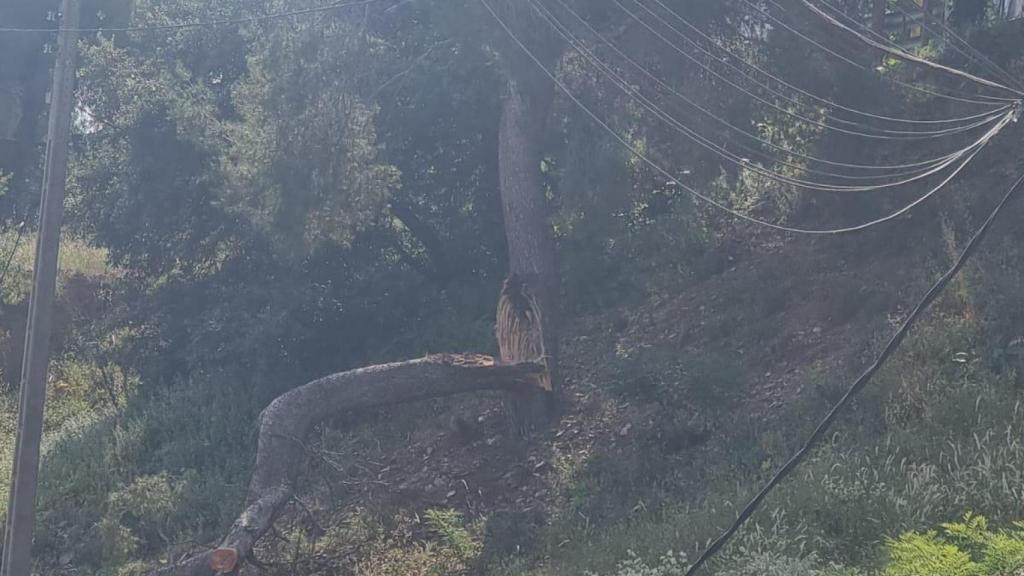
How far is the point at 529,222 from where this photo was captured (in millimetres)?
16469

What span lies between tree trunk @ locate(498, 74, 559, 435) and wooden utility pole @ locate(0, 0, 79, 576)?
5.80m

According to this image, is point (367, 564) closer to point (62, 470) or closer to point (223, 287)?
point (62, 470)

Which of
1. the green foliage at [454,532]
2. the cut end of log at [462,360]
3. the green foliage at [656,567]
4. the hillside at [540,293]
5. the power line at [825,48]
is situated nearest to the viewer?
the green foliage at [656,567]

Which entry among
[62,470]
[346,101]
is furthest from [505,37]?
[62,470]

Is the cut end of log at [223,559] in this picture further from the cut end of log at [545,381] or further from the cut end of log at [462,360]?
the cut end of log at [545,381]

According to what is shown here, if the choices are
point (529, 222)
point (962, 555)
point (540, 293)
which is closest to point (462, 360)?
point (540, 293)

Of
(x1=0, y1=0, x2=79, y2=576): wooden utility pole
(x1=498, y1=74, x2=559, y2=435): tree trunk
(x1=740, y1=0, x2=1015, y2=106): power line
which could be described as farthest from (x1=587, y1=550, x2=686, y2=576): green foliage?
(x1=740, y1=0, x2=1015, y2=106): power line

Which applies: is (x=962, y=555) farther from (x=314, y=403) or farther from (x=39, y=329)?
(x=39, y=329)

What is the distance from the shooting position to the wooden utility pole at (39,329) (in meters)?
11.0

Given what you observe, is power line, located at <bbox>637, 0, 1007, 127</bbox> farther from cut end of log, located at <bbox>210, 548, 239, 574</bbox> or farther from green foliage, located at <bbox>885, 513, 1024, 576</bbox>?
cut end of log, located at <bbox>210, 548, 239, 574</bbox>

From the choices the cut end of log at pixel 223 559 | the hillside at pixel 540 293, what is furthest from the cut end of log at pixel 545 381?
the cut end of log at pixel 223 559

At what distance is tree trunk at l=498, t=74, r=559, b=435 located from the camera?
15586 mm

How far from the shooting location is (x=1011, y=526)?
9266 millimetres

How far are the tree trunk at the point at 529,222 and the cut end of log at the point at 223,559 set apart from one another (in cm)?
510
